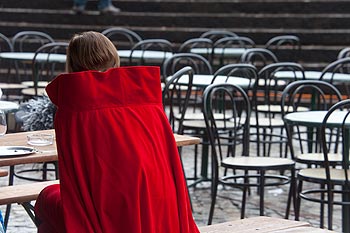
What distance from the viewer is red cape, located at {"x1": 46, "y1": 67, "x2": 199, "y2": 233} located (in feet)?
9.75

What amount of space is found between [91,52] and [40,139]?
104 cm

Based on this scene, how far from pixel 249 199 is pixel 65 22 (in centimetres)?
697

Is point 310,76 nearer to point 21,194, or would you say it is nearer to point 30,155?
point 21,194

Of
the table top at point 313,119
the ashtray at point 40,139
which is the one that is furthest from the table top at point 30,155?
the table top at point 313,119

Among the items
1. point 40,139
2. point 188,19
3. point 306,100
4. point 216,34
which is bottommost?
point 306,100

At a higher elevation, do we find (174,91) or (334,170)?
Answer: (174,91)

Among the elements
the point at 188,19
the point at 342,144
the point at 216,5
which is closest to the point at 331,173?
the point at 342,144

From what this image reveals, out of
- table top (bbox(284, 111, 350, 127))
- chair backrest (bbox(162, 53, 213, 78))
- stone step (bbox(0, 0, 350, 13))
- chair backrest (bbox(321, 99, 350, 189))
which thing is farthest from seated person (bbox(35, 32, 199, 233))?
stone step (bbox(0, 0, 350, 13))

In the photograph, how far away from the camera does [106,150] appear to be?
3.00m

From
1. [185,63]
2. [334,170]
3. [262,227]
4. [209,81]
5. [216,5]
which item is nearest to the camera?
[262,227]

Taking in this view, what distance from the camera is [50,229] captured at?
10.3 feet

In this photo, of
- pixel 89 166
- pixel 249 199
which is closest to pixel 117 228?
pixel 89 166

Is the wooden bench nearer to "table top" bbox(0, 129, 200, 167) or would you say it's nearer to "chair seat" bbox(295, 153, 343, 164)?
"table top" bbox(0, 129, 200, 167)

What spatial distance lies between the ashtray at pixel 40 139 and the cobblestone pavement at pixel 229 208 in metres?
1.50
